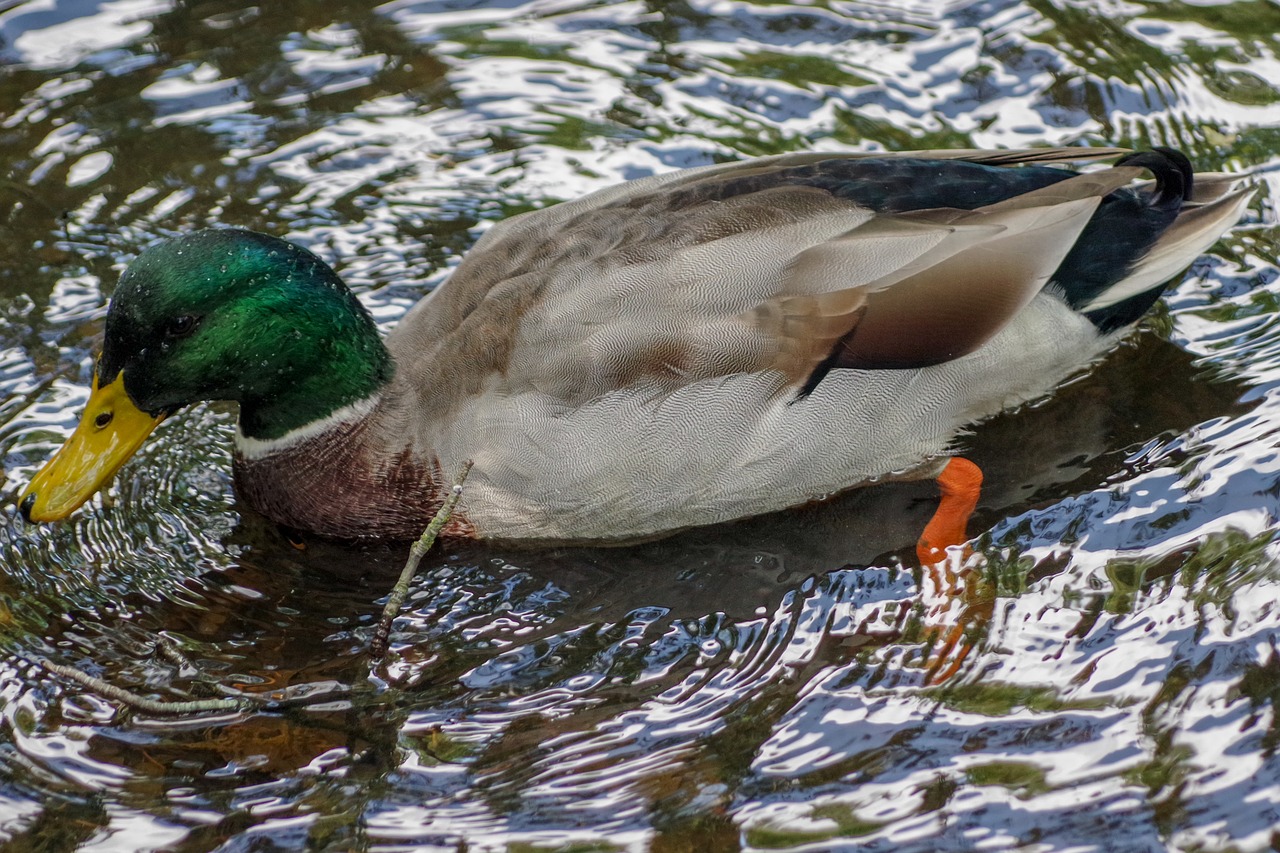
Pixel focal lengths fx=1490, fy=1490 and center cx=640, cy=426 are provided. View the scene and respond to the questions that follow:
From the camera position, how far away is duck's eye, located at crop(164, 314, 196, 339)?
15.9 feet

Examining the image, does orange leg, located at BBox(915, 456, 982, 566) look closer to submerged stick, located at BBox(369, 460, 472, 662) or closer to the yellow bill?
submerged stick, located at BBox(369, 460, 472, 662)

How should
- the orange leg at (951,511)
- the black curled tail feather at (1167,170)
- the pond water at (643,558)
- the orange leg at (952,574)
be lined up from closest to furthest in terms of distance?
the pond water at (643,558), the orange leg at (952,574), the orange leg at (951,511), the black curled tail feather at (1167,170)

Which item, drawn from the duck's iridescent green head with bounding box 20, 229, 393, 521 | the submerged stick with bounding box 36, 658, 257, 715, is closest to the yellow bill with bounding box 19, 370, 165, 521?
the duck's iridescent green head with bounding box 20, 229, 393, 521

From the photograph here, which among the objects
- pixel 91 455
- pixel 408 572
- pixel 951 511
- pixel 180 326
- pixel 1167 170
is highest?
pixel 1167 170

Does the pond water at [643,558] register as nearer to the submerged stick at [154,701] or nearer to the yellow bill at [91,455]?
the submerged stick at [154,701]

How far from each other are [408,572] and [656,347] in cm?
108

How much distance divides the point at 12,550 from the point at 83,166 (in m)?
2.49

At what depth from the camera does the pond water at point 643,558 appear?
13.6 feet

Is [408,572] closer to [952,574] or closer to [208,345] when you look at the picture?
[208,345]

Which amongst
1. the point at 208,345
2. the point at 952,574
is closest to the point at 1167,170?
the point at 952,574

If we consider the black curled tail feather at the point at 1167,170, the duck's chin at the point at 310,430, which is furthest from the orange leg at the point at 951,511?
the duck's chin at the point at 310,430

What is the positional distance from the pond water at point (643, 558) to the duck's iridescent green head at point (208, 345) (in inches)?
19.7

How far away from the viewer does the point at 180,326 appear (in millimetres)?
4867

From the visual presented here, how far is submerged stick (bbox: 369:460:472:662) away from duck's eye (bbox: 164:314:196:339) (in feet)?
3.38
